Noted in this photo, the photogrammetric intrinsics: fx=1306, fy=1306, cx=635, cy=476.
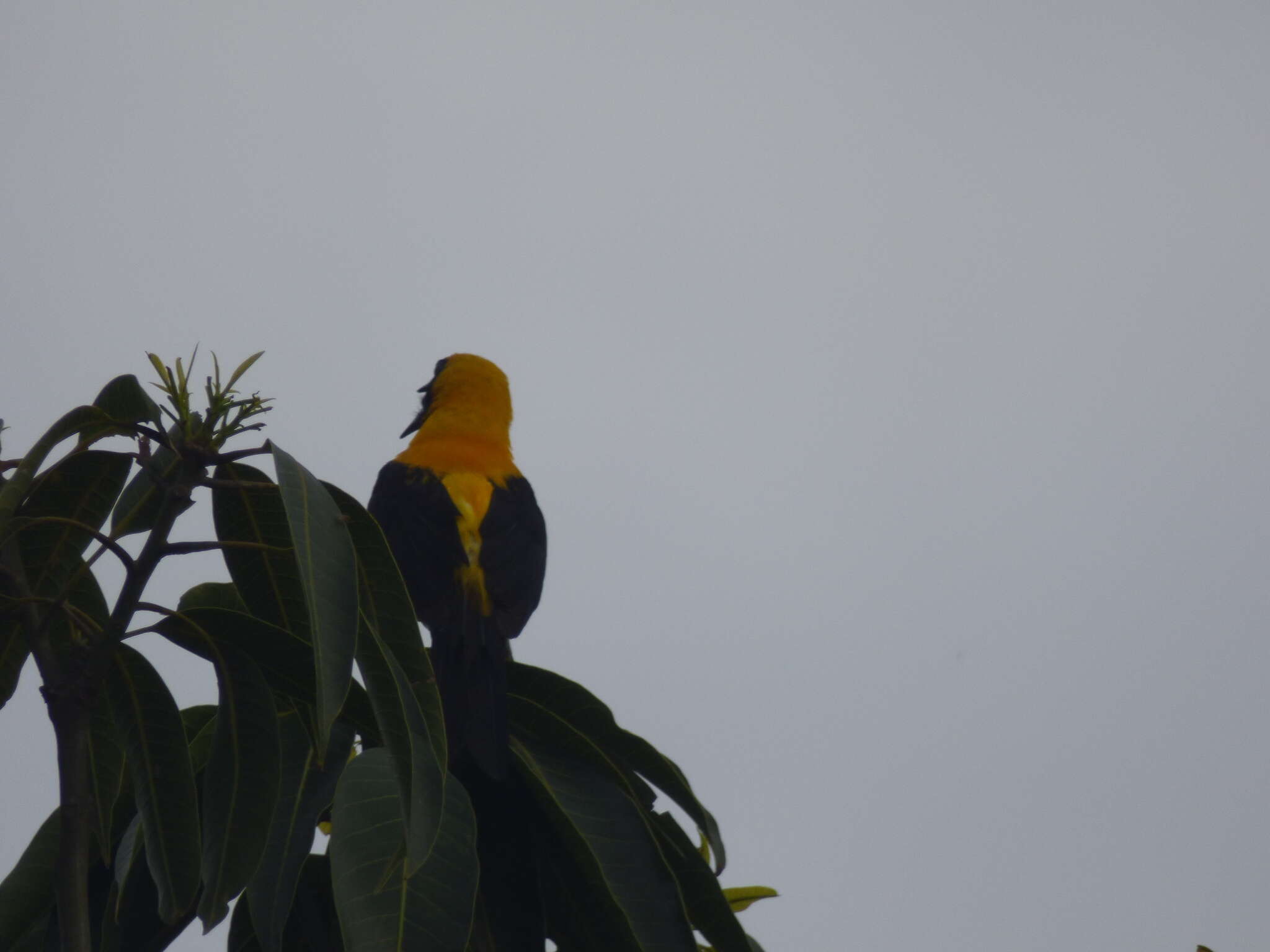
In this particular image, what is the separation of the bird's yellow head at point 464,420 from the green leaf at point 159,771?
2.16 meters

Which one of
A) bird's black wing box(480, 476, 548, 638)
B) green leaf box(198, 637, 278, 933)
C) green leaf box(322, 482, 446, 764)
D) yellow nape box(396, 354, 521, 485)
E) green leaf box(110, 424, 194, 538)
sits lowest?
green leaf box(198, 637, 278, 933)

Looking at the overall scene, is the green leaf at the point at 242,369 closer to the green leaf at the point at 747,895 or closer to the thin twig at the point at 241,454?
the thin twig at the point at 241,454

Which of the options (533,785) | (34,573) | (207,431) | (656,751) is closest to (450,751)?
(533,785)

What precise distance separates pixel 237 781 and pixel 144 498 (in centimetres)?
43

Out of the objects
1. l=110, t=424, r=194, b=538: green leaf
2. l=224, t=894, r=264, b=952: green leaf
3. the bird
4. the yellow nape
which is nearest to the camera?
l=110, t=424, r=194, b=538: green leaf

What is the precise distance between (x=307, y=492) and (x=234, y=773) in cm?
50

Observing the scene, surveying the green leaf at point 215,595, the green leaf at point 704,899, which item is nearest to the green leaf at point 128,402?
the green leaf at point 215,595

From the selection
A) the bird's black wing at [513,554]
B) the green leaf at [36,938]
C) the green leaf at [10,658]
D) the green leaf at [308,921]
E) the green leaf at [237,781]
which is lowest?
the green leaf at [36,938]

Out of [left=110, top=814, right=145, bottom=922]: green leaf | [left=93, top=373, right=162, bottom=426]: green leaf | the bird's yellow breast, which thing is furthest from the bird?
[left=93, top=373, right=162, bottom=426]: green leaf

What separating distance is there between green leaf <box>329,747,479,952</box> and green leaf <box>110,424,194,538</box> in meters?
0.47

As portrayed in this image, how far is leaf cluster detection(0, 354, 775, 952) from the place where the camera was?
5.08 feet

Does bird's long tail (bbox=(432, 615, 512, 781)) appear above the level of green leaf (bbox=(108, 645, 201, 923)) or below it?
above

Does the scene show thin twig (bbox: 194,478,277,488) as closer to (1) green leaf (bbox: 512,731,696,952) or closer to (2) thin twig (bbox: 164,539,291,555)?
(2) thin twig (bbox: 164,539,291,555)

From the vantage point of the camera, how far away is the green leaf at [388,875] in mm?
1643
